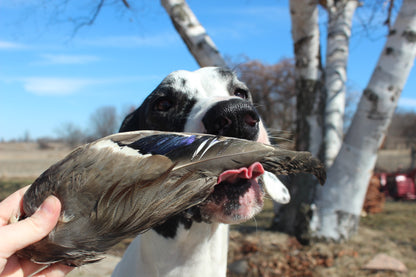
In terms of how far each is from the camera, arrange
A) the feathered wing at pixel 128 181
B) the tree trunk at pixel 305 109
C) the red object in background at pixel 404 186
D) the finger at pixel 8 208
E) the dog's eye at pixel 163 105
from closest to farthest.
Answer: the feathered wing at pixel 128 181 < the finger at pixel 8 208 < the dog's eye at pixel 163 105 < the tree trunk at pixel 305 109 < the red object in background at pixel 404 186

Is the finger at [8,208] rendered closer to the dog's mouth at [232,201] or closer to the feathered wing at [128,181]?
the feathered wing at [128,181]

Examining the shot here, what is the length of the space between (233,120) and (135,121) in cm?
107

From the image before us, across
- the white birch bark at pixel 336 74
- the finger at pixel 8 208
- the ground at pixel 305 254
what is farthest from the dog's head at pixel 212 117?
the white birch bark at pixel 336 74

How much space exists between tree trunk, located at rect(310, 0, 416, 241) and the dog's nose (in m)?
3.17

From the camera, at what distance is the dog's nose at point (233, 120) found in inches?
56.0

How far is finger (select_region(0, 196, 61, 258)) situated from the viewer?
40.7 inches

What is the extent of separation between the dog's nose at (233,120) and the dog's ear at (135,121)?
77cm

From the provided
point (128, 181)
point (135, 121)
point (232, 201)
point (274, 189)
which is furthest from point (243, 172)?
point (135, 121)

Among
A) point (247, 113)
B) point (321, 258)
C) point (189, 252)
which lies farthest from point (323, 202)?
point (247, 113)

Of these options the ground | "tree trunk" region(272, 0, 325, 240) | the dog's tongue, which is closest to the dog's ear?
the dog's tongue

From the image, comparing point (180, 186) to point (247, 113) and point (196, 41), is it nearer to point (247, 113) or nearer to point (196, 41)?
point (247, 113)

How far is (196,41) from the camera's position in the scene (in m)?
4.48

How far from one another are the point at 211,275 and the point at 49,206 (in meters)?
1.15

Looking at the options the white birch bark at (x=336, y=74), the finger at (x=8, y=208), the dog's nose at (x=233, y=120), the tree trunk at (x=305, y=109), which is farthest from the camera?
the white birch bark at (x=336, y=74)
